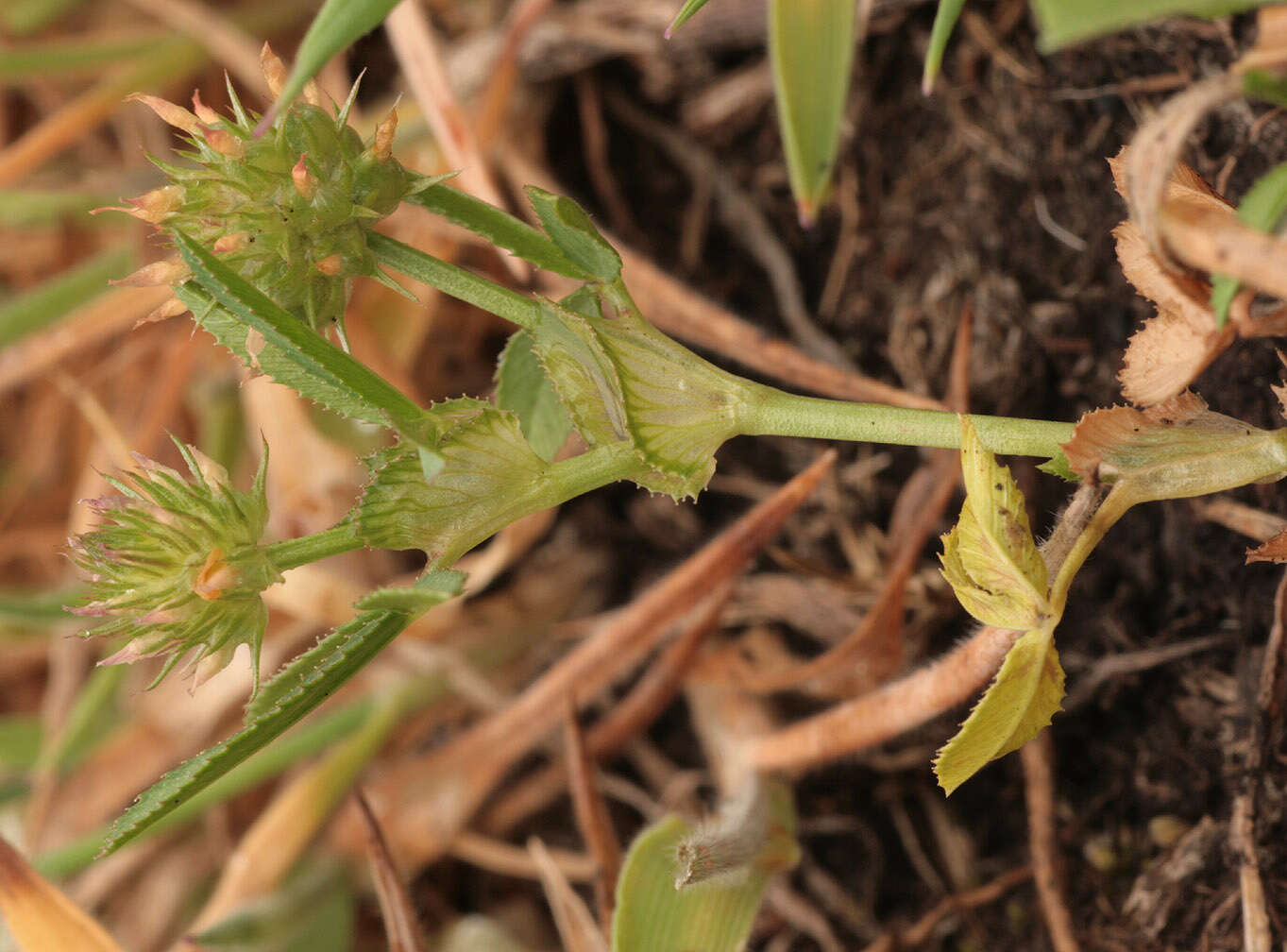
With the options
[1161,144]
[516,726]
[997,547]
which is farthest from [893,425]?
[516,726]

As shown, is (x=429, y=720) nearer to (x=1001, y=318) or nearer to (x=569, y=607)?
(x=569, y=607)

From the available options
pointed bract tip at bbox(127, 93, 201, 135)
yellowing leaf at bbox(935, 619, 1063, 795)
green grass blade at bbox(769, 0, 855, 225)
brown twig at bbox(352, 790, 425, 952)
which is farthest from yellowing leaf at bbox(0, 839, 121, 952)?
green grass blade at bbox(769, 0, 855, 225)

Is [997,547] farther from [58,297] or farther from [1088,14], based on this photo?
[58,297]

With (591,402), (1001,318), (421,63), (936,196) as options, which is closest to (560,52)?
(421,63)

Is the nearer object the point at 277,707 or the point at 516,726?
the point at 277,707

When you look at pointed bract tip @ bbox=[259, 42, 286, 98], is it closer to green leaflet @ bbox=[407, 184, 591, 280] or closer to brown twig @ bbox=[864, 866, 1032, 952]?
green leaflet @ bbox=[407, 184, 591, 280]

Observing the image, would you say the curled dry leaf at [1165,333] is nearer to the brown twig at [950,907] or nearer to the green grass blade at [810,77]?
the green grass blade at [810,77]

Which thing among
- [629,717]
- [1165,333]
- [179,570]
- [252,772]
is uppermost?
[179,570]

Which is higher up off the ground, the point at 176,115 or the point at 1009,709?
the point at 176,115
